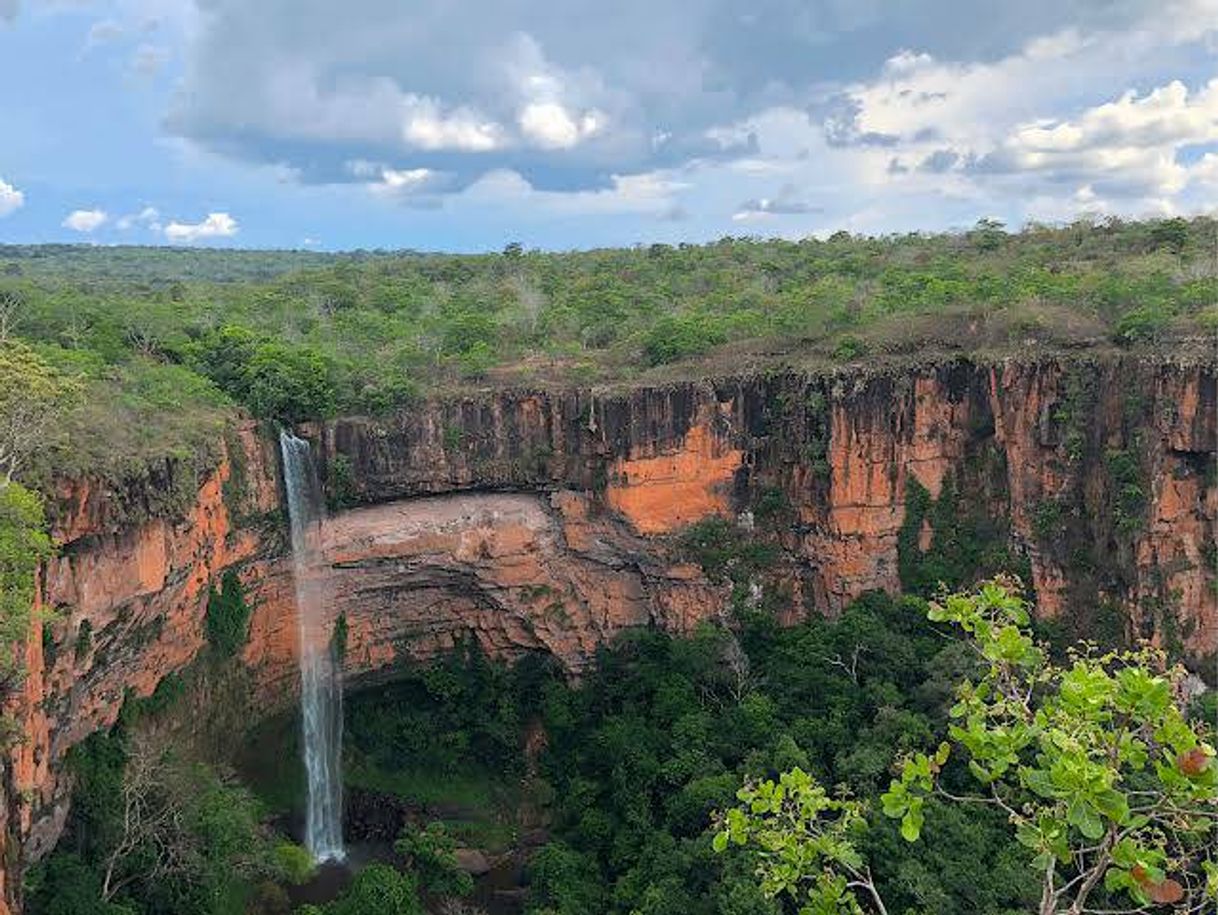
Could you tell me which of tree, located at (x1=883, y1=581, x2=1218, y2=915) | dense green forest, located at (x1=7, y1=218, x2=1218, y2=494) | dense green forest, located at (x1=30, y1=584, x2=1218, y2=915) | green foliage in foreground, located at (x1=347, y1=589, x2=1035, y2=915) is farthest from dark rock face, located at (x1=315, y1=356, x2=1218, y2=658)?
tree, located at (x1=883, y1=581, x2=1218, y2=915)

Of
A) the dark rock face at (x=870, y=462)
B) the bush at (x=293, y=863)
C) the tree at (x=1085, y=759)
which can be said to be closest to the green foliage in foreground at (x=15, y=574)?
the bush at (x=293, y=863)

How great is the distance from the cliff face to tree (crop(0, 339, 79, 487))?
3.99 m

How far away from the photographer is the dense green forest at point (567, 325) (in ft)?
59.8

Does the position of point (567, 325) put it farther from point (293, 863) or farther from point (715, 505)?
point (293, 863)

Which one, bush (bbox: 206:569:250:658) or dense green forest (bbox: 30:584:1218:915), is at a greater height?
bush (bbox: 206:569:250:658)

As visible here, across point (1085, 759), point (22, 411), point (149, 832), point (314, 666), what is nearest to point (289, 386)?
point (314, 666)

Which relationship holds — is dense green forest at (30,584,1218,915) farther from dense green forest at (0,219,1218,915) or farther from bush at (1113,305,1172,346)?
bush at (1113,305,1172,346)

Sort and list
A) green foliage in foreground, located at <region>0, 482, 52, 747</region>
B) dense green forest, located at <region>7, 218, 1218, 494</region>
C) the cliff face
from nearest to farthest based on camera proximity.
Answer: green foliage in foreground, located at <region>0, 482, 52, 747</region>
the cliff face
dense green forest, located at <region>7, 218, 1218, 494</region>

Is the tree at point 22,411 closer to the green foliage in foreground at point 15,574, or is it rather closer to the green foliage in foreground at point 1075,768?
the green foliage in foreground at point 15,574

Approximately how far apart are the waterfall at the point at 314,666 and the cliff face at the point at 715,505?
1.08 ft

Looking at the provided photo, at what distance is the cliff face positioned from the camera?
58.3 feet

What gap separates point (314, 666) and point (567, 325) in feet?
39.1

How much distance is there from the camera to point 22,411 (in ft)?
41.0

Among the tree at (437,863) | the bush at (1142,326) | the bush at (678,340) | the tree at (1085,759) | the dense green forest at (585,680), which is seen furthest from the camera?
the bush at (678,340)
